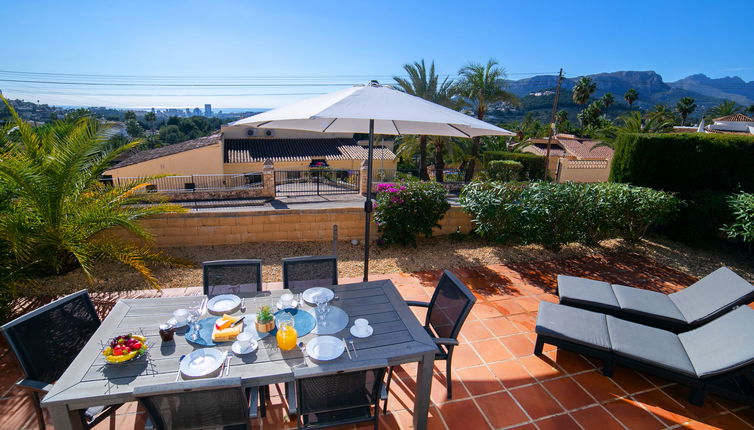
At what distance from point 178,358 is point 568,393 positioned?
11.1 feet

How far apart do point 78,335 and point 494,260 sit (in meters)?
5.79

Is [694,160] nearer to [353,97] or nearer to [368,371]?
[353,97]

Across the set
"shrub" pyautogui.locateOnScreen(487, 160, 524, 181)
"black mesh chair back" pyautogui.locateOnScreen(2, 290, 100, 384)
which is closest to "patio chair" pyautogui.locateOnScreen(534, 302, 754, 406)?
"black mesh chair back" pyautogui.locateOnScreen(2, 290, 100, 384)

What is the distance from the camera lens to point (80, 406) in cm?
208

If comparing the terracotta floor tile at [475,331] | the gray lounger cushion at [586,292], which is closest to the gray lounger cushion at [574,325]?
the gray lounger cushion at [586,292]

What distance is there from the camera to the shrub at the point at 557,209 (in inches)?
250

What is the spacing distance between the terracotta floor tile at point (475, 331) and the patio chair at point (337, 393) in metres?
1.84

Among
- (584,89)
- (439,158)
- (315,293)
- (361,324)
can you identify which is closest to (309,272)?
(315,293)

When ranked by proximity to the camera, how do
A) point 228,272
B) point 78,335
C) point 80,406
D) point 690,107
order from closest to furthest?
point 80,406, point 78,335, point 228,272, point 690,107

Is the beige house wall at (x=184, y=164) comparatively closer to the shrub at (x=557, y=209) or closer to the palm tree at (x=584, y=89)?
the shrub at (x=557, y=209)

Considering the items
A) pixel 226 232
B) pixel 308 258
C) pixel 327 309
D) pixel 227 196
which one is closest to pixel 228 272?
pixel 308 258

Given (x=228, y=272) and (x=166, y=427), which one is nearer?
(x=166, y=427)

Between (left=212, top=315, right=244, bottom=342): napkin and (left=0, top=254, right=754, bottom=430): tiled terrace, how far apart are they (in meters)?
0.77

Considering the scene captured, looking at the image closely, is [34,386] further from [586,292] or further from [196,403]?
[586,292]
